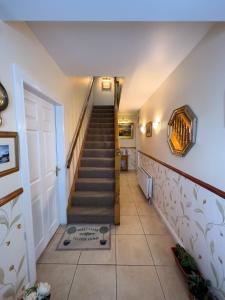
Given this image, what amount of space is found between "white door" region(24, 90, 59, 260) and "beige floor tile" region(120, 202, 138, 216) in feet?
3.83

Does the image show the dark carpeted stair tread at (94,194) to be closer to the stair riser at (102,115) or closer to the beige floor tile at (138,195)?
the beige floor tile at (138,195)

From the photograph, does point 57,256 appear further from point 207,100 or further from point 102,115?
point 102,115

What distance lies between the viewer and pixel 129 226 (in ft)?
8.02

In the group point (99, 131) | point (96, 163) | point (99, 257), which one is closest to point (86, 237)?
point (99, 257)

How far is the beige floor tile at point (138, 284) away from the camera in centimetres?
140

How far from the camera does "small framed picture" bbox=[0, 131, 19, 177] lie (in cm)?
106

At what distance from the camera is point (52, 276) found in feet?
5.23

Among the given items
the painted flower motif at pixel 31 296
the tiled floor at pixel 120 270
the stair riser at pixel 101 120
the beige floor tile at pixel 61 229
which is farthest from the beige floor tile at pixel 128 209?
the stair riser at pixel 101 120

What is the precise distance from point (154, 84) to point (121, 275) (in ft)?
8.92

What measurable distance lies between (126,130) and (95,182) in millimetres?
3547
